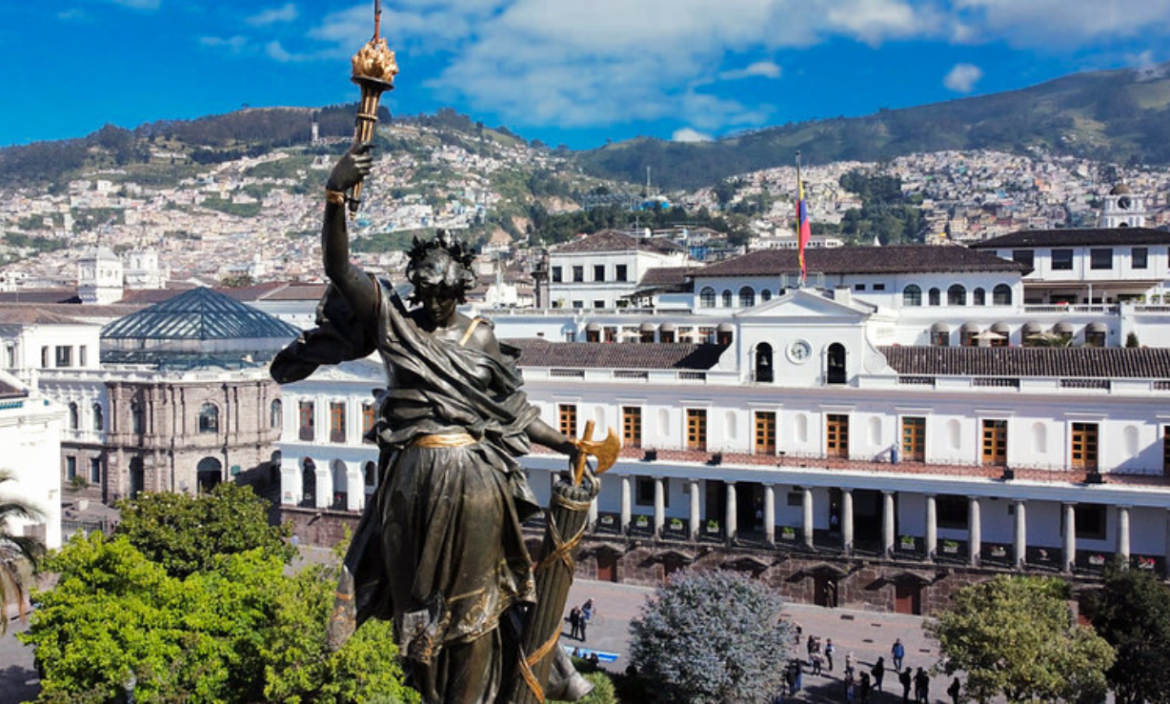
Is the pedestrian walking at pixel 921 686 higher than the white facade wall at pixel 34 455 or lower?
lower

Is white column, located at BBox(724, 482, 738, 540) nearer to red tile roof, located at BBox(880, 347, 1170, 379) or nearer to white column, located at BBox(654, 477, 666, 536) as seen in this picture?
white column, located at BBox(654, 477, 666, 536)

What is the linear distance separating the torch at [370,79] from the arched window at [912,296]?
4752 cm

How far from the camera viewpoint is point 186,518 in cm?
2703

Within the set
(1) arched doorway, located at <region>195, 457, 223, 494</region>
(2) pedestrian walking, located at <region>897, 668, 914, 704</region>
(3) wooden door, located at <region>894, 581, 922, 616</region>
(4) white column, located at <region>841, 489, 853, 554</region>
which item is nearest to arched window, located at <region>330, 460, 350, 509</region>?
(1) arched doorway, located at <region>195, 457, 223, 494</region>

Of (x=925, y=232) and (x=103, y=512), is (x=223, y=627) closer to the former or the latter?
(x=103, y=512)

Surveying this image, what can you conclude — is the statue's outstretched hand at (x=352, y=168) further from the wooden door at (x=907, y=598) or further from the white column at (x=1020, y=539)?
the white column at (x=1020, y=539)

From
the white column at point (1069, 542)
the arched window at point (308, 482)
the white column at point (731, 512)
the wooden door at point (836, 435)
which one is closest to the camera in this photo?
the white column at point (1069, 542)

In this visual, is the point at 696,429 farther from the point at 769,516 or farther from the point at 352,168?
the point at 352,168

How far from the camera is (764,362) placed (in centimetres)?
3869

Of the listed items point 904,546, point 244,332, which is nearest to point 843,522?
point 904,546

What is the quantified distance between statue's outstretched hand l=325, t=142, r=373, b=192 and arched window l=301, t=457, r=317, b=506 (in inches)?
1557

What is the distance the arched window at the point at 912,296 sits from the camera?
50.4 meters

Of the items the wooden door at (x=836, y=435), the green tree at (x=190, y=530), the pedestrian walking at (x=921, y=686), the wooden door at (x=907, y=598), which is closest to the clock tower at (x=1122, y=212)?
the wooden door at (x=836, y=435)

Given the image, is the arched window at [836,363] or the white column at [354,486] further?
the white column at [354,486]
